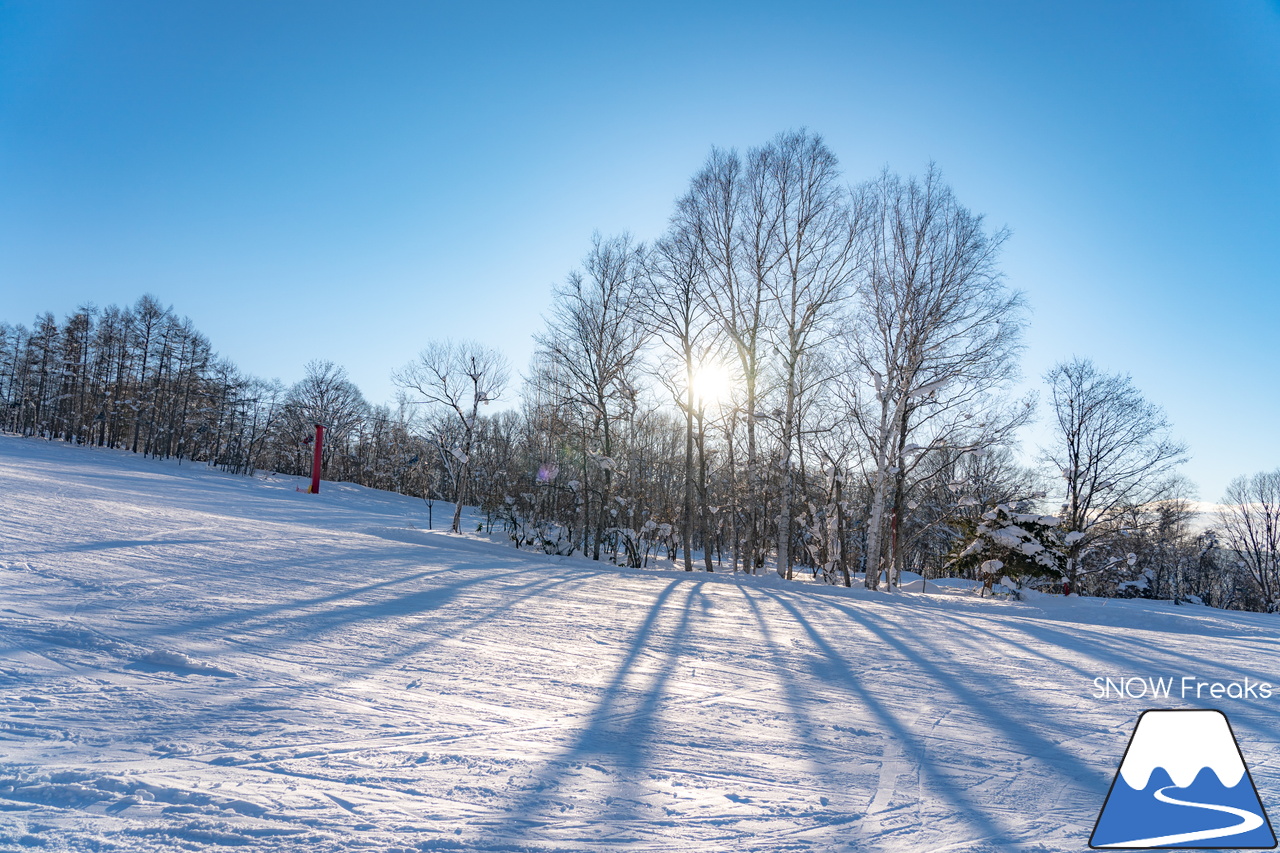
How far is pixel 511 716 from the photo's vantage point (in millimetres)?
3889

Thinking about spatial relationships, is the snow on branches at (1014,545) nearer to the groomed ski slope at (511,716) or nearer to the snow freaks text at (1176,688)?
the groomed ski slope at (511,716)

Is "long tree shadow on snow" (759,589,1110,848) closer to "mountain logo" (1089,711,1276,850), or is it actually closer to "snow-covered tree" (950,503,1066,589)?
"mountain logo" (1089,711,1276,850)

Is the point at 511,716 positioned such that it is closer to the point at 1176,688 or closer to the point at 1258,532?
the point at 1176,688

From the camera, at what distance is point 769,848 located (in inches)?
99.3

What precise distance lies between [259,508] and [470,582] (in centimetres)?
1108

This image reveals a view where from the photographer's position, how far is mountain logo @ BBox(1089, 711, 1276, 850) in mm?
2570

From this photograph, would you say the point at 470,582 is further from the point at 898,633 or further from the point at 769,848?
the point at 769,848

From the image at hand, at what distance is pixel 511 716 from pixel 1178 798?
344 centimetres

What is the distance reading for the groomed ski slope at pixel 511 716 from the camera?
255 centimetres

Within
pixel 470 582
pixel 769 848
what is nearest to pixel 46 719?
pixel 769 848

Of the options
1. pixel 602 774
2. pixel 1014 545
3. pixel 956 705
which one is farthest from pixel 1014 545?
pixel 602 774

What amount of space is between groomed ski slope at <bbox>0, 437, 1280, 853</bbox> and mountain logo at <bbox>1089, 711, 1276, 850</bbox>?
0.24 m

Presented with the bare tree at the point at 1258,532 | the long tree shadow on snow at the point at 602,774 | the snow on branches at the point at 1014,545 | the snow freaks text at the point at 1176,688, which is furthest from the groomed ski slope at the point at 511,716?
the bare tree at the point at 1258,532

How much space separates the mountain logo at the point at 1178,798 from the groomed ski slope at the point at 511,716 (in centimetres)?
24
